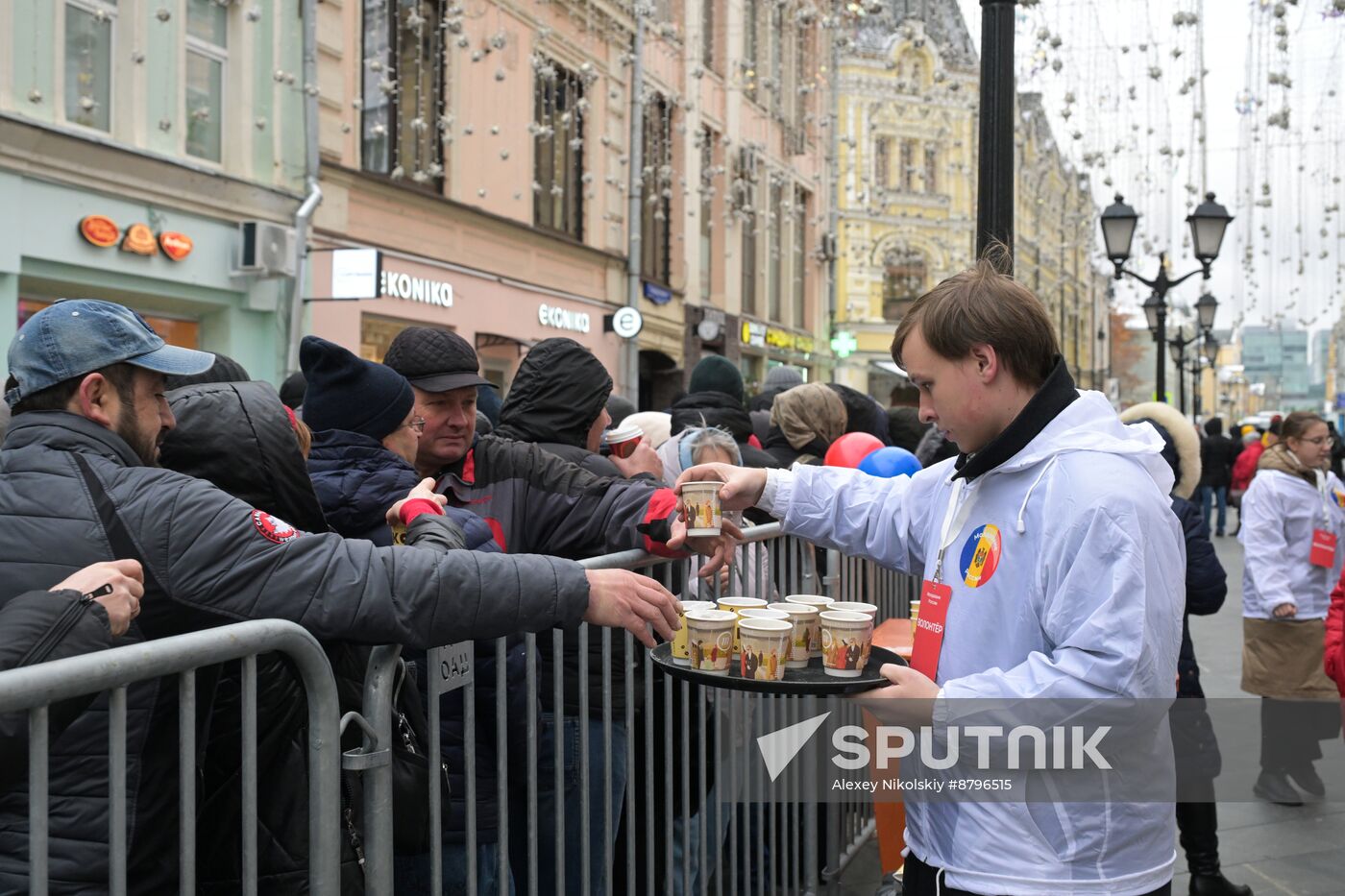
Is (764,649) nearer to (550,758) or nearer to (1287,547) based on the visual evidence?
(550,758)

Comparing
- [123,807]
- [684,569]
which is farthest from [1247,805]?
[123,807]

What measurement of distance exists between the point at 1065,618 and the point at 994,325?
0.58 meters

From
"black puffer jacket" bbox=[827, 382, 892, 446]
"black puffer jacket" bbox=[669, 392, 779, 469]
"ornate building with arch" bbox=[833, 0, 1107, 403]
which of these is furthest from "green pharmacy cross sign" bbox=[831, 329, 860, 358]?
"black puffer jacket" bbox=[669, 392, 779, 469]

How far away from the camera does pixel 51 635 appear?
1769 millimetres

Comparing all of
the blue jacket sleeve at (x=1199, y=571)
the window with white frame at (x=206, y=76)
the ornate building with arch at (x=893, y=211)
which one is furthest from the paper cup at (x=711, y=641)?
the ornate building with arch at (x=893, y=211)

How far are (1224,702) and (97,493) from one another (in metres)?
7.44

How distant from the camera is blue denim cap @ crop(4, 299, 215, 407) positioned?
2199mm

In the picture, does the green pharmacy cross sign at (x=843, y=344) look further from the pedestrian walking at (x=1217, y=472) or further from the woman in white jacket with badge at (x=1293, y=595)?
the woman in white jacket with badge at (x=1293, y=595)

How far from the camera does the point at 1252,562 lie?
632 centimetres

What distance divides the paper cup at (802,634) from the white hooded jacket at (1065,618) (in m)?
0.32

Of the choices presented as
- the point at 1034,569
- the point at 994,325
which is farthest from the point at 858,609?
the point at 994,325

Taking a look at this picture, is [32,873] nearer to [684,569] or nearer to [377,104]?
[684,569]

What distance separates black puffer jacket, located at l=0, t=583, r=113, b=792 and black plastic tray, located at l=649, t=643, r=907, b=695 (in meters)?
1.14

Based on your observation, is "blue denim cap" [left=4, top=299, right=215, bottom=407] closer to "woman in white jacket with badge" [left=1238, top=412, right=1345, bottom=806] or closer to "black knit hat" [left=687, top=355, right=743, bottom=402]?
"black knit hat" [left=687, top=355, right=743, bottom=402]
